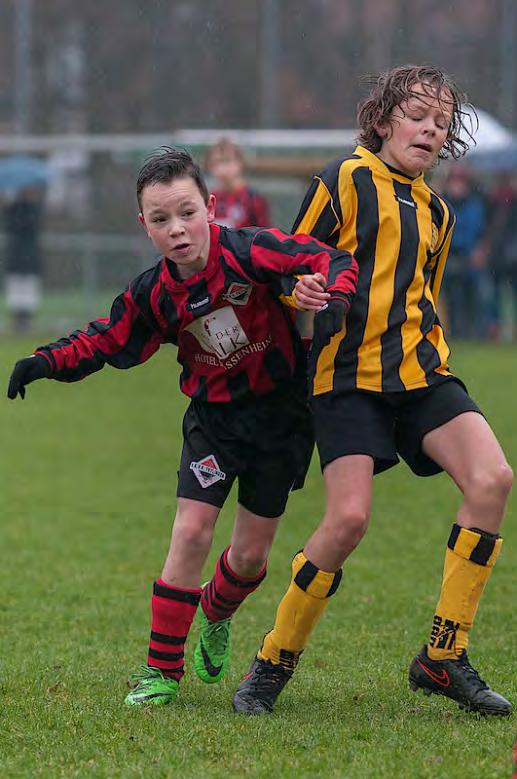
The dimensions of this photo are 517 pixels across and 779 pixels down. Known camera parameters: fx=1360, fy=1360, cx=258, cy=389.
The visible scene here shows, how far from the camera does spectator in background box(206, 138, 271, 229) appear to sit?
9.07 meters

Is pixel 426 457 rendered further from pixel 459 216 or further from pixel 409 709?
pixel 459 216

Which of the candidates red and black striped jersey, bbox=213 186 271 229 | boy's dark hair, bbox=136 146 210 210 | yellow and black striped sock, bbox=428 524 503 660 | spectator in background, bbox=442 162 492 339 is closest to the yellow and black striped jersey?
boy's dark hair, bbox=136 146 210 210

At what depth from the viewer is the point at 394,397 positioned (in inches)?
147

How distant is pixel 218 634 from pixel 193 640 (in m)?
0.58

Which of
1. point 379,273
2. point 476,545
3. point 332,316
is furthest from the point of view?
point 379,273

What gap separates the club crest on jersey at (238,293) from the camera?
3885mm

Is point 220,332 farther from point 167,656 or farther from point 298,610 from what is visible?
point 167,656

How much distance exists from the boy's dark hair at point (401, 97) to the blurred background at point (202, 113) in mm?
10161

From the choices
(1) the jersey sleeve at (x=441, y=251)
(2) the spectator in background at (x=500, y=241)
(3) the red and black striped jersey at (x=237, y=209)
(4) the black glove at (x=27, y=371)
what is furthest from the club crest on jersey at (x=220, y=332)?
(2) the spectator in background at (x=500, y=241)

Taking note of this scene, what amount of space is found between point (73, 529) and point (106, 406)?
4.65 meters

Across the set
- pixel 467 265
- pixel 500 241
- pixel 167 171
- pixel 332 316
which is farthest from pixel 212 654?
pixel 500 241

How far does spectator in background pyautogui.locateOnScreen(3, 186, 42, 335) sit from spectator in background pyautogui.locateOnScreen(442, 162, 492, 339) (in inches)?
209

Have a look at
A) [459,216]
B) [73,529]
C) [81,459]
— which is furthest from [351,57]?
[73,529]

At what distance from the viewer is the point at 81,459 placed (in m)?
8.73
